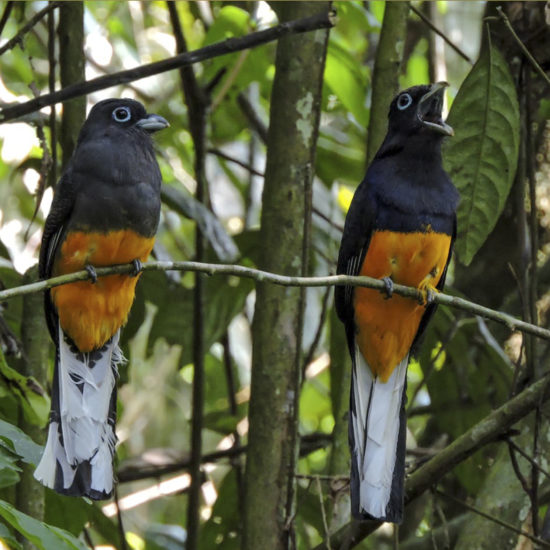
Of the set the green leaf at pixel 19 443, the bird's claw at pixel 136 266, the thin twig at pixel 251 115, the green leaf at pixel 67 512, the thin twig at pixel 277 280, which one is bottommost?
the green leaf at pixel 19 443

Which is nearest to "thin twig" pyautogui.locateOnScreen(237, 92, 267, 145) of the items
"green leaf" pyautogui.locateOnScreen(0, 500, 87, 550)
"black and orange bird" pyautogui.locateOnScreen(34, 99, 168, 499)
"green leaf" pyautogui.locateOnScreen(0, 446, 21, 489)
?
"black and orange bird" pyautogui.locateOnScreen(34, 99, 168, 499)

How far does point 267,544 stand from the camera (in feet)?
12.3

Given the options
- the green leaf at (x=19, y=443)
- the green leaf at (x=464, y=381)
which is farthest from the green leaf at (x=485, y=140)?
the green leaf at (x=19, y=443)

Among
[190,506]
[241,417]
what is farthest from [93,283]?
[241,417]

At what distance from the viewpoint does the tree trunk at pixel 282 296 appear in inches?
150

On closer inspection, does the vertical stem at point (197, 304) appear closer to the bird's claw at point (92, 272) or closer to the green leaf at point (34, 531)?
the bird's claw at point (92, 272)

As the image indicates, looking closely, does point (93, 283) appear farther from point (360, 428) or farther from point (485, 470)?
point (485, 470)

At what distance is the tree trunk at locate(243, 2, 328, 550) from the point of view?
3.82 metres

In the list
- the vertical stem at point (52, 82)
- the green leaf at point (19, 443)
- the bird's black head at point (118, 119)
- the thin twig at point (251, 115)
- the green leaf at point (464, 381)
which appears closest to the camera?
the green leaf at point (19, 443)

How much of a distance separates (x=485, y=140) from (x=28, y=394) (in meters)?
1.94

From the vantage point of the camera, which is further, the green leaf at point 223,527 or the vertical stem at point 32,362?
the green leaf at point 223,527

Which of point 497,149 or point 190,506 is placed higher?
point 497,149

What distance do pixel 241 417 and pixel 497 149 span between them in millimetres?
2038

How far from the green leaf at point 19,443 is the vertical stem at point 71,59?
80.3 inches
